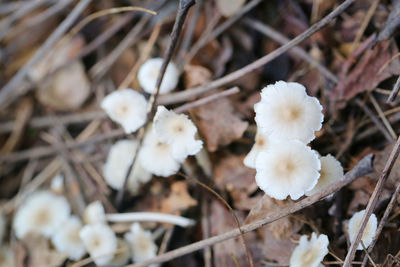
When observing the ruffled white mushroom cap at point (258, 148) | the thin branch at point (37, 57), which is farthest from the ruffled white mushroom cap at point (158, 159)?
the thin branch at point (37, 57)

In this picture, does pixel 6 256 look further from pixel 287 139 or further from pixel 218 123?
pixel 287 139

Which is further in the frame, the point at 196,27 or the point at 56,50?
the point at 56,50

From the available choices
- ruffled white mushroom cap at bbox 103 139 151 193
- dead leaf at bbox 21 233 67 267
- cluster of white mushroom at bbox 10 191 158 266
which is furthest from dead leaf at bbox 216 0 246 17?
→ dead leaf at bbox 21 233 67 267

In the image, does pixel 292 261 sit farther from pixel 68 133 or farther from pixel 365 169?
pixel 68 133

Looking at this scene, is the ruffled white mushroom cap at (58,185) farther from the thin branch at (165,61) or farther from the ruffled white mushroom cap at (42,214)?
the thin branch at (165,61)

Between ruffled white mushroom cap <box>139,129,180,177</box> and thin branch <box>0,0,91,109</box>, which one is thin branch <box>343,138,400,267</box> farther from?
thin branch <box>0,0,91,109</box>

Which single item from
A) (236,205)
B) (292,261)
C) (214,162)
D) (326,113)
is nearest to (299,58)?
(326,113)
